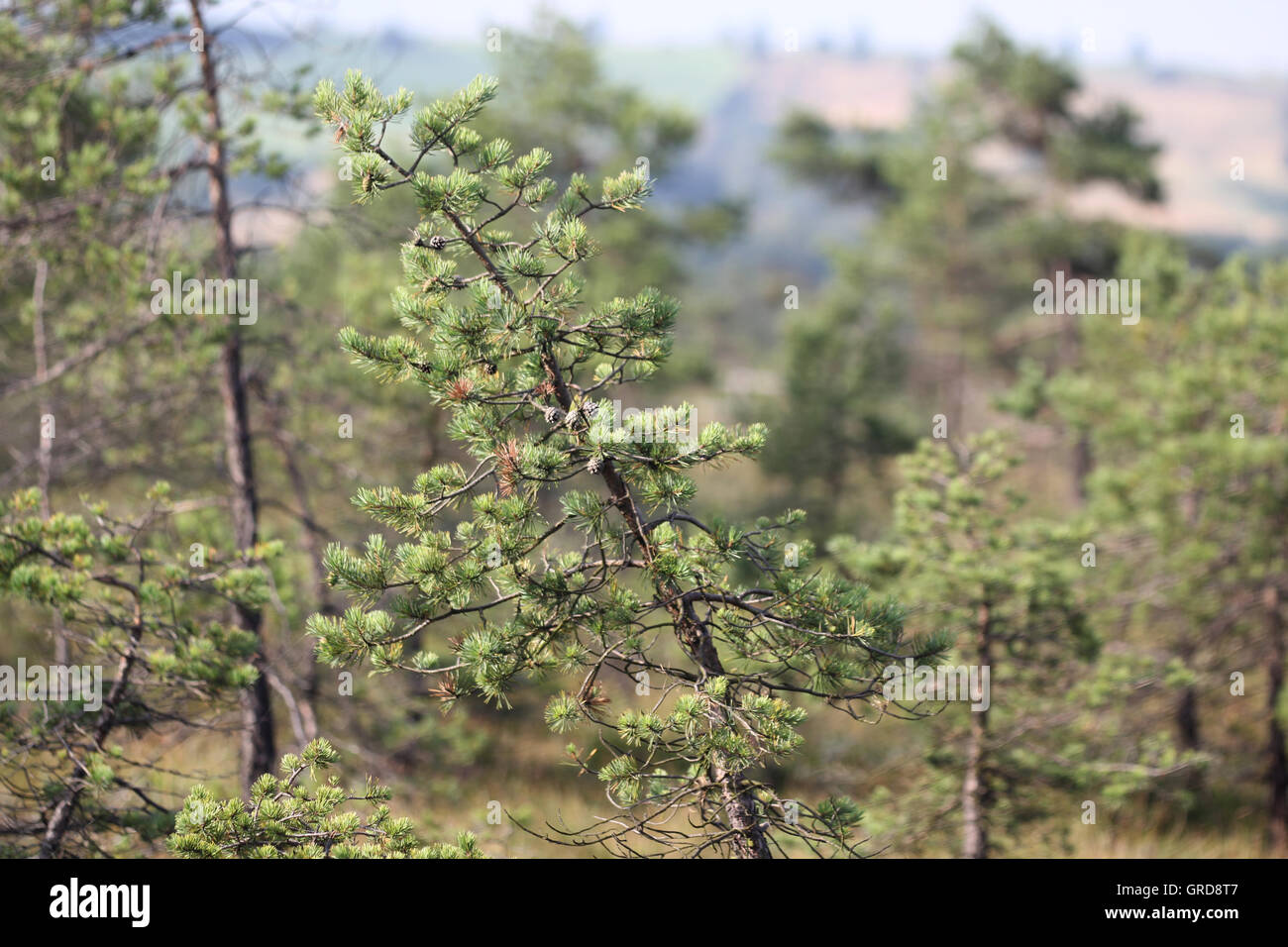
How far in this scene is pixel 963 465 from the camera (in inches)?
331

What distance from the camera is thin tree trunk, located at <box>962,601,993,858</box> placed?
791 cm

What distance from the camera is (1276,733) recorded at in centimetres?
1121

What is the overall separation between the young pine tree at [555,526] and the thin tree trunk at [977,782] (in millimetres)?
3752

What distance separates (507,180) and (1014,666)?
233 inches

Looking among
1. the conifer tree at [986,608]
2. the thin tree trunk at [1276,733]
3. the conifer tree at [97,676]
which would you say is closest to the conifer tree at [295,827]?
the conifer tree at [97,676]

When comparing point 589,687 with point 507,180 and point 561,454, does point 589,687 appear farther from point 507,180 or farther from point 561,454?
point 507,180

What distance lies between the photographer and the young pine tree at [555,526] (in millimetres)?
4012

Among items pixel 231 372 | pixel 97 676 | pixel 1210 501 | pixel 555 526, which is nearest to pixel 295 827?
pixel 555 526

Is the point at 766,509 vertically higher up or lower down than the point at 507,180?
higher up

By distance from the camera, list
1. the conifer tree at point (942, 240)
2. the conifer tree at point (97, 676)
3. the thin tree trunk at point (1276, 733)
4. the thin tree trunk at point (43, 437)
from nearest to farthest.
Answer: the conifer tree at point (97, 676), the thin tree trunk at point (43, 437), the thin tree trunk at point (1276, 733), the conifer tree at point (942, 240)

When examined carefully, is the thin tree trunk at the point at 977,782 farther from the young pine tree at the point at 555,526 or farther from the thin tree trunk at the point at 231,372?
the thin tree trunk at the point at 231,372

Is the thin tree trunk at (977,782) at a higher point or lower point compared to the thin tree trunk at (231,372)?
lower

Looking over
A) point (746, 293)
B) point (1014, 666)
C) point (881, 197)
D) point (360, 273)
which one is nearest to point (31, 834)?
point (1014, 666)

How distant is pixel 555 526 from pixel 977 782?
5.25m
